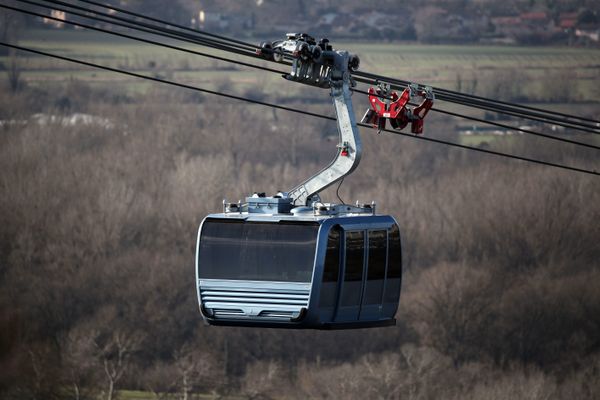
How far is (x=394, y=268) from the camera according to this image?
29.5 metres

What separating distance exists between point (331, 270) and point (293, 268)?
22.8 inches

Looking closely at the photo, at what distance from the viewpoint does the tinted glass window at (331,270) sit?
2781 cm

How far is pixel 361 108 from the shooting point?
129250 millimetres

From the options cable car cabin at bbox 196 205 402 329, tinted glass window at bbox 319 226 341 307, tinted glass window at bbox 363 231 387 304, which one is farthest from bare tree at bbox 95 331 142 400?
tinted glass window at bbox 319 226 341 307

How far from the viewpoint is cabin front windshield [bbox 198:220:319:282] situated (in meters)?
27.9

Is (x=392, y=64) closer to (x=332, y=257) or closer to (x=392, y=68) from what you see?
(x=392, y=68)

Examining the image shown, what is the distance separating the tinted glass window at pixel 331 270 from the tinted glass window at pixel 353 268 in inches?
8.8

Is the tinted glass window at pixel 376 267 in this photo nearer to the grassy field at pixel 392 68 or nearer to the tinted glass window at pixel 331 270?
the tinted glass window at pixel 331 270

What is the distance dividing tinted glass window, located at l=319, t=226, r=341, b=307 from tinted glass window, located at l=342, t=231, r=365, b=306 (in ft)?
0.73

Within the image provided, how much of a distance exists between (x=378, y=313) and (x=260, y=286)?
2268mm

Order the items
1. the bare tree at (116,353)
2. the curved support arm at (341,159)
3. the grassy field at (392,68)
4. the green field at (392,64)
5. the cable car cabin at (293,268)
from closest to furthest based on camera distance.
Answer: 1. the cable car cabin at (293,268)
2. the curved support arm at (341,159)
3. the bare tree at (116,353)
4. the grassy field at (392,68)
5. the green field at (392,64)

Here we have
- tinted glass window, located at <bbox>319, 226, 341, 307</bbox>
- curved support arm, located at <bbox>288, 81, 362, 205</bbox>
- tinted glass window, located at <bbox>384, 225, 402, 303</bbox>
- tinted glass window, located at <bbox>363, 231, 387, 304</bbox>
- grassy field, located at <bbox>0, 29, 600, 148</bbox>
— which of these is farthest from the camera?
grassy field, located at <bbox>0, 29, 600, 148</bbox>

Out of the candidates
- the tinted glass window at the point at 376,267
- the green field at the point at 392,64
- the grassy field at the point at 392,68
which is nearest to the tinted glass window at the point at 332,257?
the tinted glass window at the point at 376,267

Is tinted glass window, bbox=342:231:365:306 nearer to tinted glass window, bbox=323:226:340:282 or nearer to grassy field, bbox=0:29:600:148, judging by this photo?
tinted glass window, bbox=323:226:340:282
